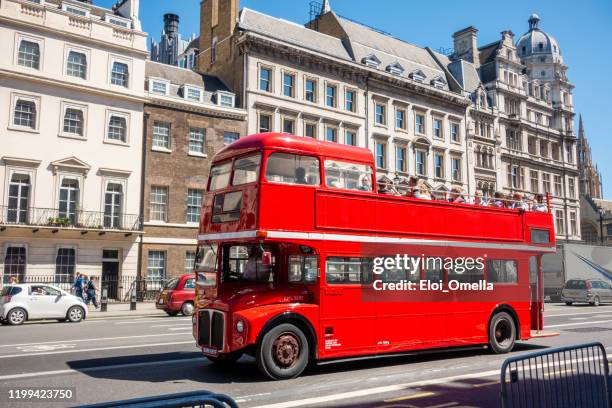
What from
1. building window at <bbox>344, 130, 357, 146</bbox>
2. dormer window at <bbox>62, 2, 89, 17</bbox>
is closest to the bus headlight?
dormer window at <bbox>62, 2, 89, 17</bbox>

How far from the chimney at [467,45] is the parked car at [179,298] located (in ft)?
142

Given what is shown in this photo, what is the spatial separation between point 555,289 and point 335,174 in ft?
98.8

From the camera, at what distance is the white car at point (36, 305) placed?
1942 centimetres

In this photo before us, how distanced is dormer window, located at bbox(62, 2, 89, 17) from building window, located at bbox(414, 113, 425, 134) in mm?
26332

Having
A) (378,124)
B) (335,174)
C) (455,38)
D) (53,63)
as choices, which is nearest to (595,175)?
(455,38)

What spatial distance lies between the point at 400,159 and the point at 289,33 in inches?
522

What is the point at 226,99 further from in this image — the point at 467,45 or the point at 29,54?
the point at 467,45

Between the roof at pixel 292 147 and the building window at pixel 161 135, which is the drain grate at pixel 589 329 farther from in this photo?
the building window at pixel 161 135

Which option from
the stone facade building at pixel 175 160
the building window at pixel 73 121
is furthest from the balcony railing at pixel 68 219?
the building window at pixel 73 121

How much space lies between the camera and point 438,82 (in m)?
47.7

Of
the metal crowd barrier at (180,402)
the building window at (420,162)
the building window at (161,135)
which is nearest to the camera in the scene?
the metal crowd barrier at (180,402)

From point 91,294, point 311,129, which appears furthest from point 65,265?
point 311,129

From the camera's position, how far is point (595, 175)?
358 feet

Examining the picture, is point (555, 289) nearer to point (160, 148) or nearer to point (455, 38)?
point (160, 148)
